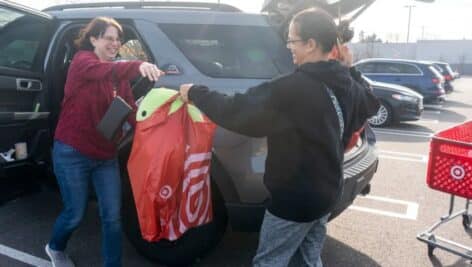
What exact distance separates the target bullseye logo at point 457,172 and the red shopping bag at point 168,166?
187 centimetres

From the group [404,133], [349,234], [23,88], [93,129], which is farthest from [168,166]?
[404,133]

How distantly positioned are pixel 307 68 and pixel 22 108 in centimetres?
234

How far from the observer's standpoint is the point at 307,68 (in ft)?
5.99

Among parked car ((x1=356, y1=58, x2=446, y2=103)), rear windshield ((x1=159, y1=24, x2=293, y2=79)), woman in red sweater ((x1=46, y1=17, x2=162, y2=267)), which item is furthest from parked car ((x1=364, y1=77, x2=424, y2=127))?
woman in red sweater ((x1=46, y1=17, x2=162, y2=267))

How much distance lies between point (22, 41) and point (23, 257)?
167 centimetres

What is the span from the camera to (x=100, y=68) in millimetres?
2479

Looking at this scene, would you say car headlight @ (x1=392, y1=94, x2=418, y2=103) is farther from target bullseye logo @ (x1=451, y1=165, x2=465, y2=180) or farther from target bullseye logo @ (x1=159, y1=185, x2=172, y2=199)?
target bullseye logo @ (x1=159, y1=185, x2=172, y2=199)

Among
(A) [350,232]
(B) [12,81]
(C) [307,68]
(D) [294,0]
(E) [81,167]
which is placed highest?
(D) [294,0]

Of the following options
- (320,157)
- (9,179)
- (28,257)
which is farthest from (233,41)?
(28,257)

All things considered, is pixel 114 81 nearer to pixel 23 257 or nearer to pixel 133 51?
pixel 133 51

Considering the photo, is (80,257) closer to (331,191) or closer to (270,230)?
(270,230)

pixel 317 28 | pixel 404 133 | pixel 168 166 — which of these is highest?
pixel 317 28

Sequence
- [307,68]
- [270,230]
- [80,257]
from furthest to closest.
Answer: [80,257] → [270,230] → [307,68]

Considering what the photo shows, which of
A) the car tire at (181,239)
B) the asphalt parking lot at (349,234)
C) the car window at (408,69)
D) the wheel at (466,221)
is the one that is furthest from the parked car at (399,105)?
the car tire at (181,239)
